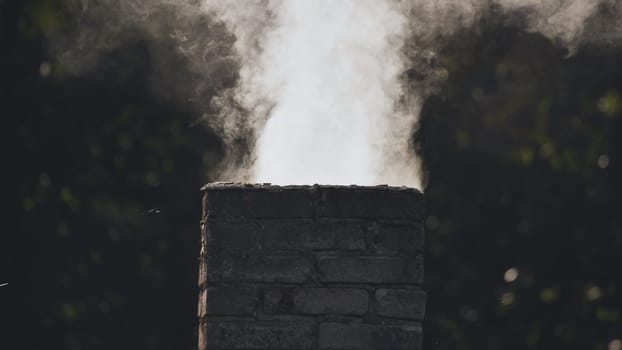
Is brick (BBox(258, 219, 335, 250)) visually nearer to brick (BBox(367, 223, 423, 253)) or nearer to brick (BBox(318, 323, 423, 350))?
brick (BBox(367, 223, 423, 253))

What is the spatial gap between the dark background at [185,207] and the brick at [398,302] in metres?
8.64

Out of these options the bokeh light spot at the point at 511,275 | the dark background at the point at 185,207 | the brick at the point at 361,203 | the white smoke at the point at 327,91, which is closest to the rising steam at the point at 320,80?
the white smoke at the point at 327,91

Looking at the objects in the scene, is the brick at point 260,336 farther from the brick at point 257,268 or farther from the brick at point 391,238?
the brick at point 391,238

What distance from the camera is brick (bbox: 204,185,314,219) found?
5.28m

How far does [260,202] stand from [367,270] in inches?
18.3

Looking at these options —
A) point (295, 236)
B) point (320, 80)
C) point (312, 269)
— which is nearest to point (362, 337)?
point (312, 269)

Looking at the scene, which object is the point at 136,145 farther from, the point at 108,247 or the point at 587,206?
the point at 587,206

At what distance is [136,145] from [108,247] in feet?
3.51

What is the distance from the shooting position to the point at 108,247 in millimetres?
14031

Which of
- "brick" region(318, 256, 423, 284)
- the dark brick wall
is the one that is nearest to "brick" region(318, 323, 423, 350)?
the dark brick wall

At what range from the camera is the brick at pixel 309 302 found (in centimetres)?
521

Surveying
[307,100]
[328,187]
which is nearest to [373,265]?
[328,187]

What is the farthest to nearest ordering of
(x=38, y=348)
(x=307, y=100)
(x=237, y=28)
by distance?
(x=38, y=348)
(x=237, y=28)
(x=307, y=100)

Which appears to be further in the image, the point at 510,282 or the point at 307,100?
the point at 510,282
